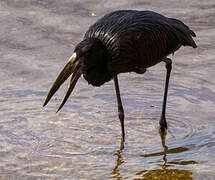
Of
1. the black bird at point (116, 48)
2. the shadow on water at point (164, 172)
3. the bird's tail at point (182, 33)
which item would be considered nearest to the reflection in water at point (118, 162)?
the shadow on water at point (164, 172)

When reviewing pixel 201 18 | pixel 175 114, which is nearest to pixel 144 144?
→ pixel 175 114

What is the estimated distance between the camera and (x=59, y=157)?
21.1 feet

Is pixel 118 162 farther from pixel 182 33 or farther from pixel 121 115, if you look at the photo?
pixel 182 33

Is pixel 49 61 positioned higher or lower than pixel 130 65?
lower

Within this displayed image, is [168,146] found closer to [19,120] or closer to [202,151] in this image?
[202,151]

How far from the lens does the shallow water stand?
6.22 m

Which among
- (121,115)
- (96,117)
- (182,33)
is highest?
(182,33)

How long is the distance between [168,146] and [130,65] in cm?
90

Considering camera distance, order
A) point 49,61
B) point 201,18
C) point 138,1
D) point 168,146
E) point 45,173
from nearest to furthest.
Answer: point 45,173
point 168,146
point 49,61
point 201,18
point 138,1

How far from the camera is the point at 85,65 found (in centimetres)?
621

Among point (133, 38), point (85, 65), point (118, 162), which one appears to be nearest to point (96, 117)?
point (118, 162)

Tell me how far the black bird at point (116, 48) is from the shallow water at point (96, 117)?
669 millimetres

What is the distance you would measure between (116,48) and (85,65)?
34 centimetres

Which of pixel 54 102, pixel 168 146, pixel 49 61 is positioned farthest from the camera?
pixel 49 61
